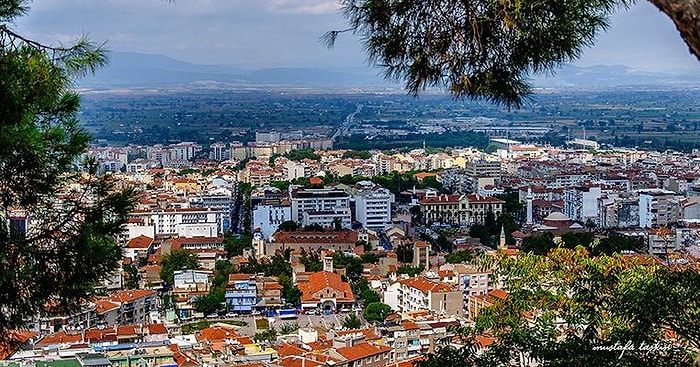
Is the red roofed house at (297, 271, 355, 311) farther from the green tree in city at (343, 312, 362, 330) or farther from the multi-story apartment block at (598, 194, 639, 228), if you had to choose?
the multi-story apartment block at (598, 194, 639, 228)

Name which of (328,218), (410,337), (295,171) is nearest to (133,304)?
(410,337)

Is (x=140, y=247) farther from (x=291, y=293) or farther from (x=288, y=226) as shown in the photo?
(x=291, y=293)

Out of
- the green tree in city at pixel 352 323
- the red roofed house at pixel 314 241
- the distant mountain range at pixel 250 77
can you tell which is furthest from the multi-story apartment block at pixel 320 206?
the distant mountain range at pixel 250 77

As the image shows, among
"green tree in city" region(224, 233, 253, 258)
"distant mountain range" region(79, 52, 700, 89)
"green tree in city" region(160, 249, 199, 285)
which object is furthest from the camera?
"distant mountain range" region(79, 52, 700, 89)

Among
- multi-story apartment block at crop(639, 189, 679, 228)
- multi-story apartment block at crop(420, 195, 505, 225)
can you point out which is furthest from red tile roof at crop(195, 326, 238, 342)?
multi-story apartment block at crop(639, 189, 679, 228)

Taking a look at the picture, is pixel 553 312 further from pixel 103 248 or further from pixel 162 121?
pixel 162 121

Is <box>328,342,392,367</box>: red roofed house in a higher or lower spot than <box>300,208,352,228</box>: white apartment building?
higher
